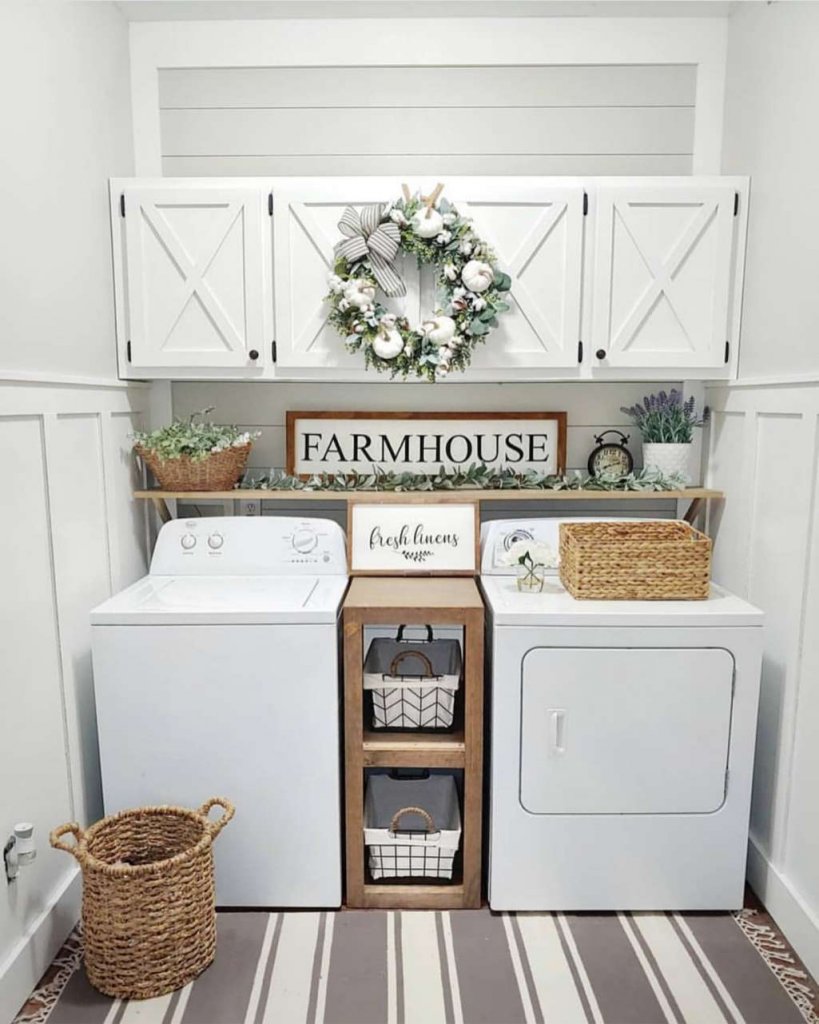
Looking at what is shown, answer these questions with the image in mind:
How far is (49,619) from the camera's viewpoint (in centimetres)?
191

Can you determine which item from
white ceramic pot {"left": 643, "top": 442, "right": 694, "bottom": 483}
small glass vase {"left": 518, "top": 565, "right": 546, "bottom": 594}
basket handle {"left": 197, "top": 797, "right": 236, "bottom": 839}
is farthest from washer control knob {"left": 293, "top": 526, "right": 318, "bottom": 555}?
white ceramic pot {"left": 643, "top": 442, "right": 694, "bottom": 483}

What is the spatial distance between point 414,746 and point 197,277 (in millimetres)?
1522

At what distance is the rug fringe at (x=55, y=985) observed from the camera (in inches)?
67.5

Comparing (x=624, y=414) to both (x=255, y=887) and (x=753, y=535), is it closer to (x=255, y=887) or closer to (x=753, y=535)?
(x=753, y=535)

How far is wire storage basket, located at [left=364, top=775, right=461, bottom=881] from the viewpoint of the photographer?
2086 mm

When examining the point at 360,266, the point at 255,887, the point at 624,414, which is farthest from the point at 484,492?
the point at 255,887

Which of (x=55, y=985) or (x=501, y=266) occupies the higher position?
(x=501, y=266)

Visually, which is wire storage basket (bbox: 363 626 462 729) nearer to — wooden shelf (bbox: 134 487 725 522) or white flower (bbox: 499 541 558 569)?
white flower (bbox: 499 541 558 569)

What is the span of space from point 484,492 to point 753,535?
2.68 feet

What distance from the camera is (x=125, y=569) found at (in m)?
2.41

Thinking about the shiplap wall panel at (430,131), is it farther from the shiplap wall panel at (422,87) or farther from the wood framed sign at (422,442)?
the wood framed sign at (422,442)

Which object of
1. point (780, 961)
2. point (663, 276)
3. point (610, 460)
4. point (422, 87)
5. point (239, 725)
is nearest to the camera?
point (780, 961)

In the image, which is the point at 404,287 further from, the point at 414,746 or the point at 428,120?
the point at 414,746

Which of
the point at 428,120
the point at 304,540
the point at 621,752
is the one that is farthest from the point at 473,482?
the point at 428,120
